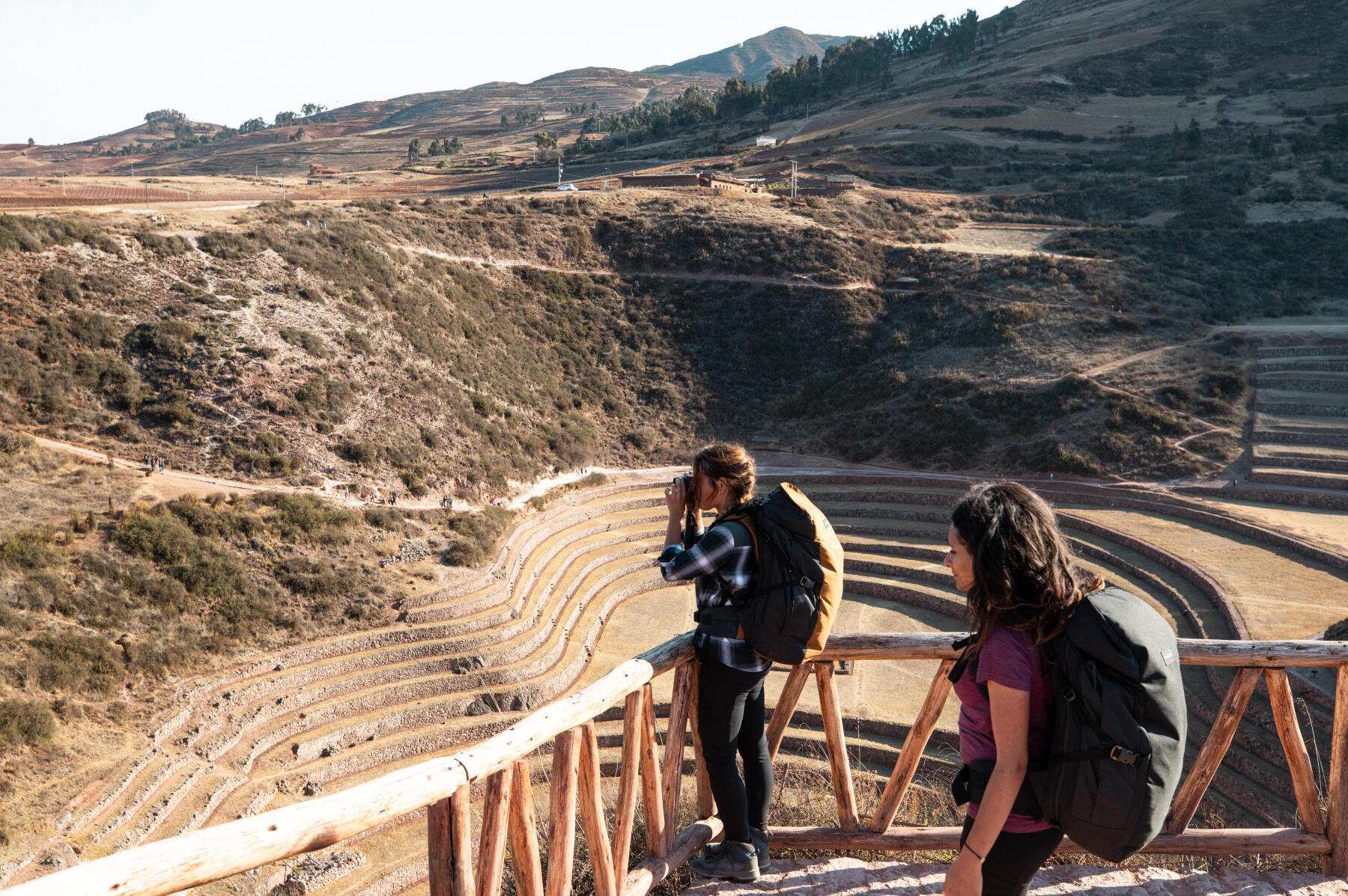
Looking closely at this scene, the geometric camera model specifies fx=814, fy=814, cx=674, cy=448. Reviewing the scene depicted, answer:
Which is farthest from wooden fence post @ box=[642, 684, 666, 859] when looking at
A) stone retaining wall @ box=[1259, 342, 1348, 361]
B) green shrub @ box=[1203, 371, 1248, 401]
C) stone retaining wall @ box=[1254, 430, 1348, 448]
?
stone retaining wall @ box=[1259, 342, 1348, 361]

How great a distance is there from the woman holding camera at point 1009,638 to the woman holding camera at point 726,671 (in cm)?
117

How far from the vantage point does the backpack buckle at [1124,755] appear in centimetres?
235

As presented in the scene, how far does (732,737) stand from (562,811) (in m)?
0.88

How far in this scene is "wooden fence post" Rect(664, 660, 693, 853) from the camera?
402 cm

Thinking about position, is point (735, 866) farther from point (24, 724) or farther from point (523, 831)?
point (24, 724)

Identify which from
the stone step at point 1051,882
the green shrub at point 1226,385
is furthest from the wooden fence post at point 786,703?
the green shrub at point 1226,385

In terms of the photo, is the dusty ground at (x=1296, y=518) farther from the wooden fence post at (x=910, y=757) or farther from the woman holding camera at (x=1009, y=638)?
the woman holding camera at (x=1009, y=638)

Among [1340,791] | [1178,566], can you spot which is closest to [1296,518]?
[1178,566]

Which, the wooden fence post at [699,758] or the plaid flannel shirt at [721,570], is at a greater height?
the plaid flannel shirt at [721,570]

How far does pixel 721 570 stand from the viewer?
12.0ft

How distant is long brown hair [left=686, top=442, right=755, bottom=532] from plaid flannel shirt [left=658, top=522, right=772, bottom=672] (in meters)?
0.25

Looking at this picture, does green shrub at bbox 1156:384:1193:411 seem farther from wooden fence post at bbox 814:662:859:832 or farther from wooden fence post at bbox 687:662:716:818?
wooden fence post at bbox 687:662:716:818

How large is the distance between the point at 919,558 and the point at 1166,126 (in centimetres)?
5951

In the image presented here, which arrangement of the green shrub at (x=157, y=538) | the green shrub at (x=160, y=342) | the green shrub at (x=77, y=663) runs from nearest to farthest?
the green shrub at (x=77, y=663)
the green shrub at (x=157, y=538)
the green shrub at (x=160, y=342)
